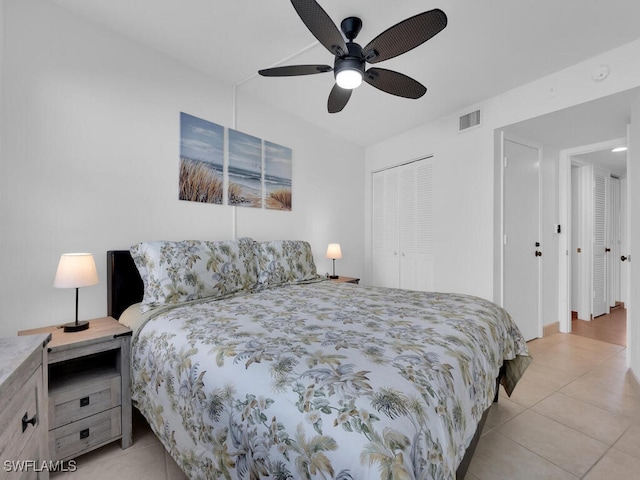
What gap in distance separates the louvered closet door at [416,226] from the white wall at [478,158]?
0.49ft

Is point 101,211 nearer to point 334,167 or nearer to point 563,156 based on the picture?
point 334,167

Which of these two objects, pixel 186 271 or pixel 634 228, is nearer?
pixel 186 271

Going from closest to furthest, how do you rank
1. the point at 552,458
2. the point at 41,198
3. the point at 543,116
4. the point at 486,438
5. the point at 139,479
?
the point at 139,479 → the point at 552,458 → the point at 486,438 → the point at 41,198 → the point at 543,116

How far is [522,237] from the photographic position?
3348 mm

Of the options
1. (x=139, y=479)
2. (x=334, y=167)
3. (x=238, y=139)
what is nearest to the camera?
(x=139, y=479)

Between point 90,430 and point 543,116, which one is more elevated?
point 543,116

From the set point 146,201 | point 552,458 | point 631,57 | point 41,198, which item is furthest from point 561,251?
point 41,198

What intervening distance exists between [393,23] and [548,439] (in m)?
2.80

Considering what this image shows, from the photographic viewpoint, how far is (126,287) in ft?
7.07

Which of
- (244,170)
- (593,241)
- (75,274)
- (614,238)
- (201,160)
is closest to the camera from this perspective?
(75,274)

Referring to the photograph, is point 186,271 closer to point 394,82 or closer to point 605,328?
point 394,82

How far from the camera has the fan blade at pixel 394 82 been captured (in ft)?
6.36

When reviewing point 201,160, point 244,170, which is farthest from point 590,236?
point 201,160

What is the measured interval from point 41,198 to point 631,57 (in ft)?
13.9
